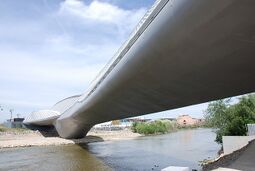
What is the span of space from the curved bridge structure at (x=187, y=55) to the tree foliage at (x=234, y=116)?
7494 millimetres

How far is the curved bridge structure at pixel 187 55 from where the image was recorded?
11180mm

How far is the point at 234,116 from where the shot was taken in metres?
33.1

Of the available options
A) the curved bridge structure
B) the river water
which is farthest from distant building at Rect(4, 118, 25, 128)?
the curved bridge structure

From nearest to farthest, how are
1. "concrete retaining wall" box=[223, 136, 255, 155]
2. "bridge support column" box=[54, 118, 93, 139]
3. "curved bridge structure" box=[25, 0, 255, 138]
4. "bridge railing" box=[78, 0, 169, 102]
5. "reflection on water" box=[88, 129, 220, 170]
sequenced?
"curved bridge structure" box=[25, 0, 255, 138]
"bridge railing" box=[78, 0, 169, 102]
"concrete retaining wall" box=[223, 136, 255, 155]
"reflection on water" box=[88, 129, 220, 170]
"bridge support column" box=[54, 118, 93, 139]

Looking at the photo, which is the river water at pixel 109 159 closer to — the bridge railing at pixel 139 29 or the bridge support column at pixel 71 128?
the bridge railing at pixel 139 29

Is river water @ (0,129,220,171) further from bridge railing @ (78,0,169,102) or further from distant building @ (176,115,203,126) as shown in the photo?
distant building @ (176,115,203,126)

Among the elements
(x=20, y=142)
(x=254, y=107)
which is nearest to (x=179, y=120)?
(x=20, y=142)

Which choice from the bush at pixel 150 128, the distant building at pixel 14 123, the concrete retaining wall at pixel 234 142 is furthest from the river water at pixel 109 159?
the distant building at pixel 14 123

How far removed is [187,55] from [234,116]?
19.9 metres

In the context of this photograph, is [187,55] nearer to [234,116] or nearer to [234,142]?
[234,142]

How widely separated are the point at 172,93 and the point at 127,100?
6.18 metres

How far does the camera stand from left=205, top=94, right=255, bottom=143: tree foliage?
32250mm

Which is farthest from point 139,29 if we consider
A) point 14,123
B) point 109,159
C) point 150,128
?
point 14,123

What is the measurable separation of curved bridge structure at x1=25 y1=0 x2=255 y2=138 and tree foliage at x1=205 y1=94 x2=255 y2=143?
749 cm
